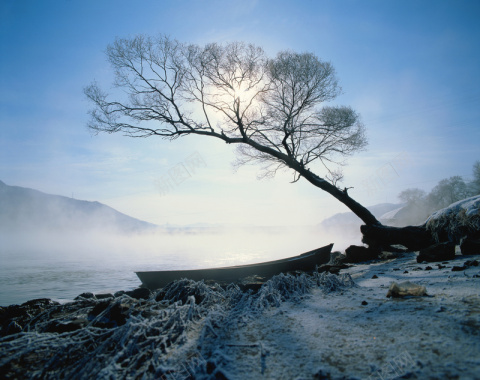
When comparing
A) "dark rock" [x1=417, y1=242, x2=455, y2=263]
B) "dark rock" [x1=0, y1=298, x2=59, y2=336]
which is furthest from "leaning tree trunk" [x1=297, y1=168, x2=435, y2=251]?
"dark rock" [x1=0, y1=298, x2=59, y2=336]

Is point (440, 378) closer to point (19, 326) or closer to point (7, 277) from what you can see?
point (19, 326)

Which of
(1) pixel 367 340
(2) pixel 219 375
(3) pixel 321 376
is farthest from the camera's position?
(1) pixel 367 340

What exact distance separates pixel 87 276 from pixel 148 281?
5.63m

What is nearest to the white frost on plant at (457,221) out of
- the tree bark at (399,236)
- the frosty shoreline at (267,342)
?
the tree bark at (399,236)

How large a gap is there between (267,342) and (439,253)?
5.73m

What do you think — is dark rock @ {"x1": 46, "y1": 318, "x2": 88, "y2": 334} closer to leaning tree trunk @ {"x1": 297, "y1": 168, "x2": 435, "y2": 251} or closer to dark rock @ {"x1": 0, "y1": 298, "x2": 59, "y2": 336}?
dark rock @ {"x1": 0, "y1": 298, "x2": 59, "y2": 336}

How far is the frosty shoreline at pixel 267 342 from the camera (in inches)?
60.3

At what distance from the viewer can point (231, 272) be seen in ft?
21.7

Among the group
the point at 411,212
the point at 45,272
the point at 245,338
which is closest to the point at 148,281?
the point at 245,338

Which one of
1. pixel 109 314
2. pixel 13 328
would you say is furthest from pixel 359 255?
pixel 13 328

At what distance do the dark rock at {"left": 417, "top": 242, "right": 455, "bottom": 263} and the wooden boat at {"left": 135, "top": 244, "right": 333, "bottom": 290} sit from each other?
2.59 meters

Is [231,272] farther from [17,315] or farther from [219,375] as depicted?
[219,375]

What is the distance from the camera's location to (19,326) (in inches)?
105

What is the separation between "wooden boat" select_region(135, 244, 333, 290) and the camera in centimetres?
651
